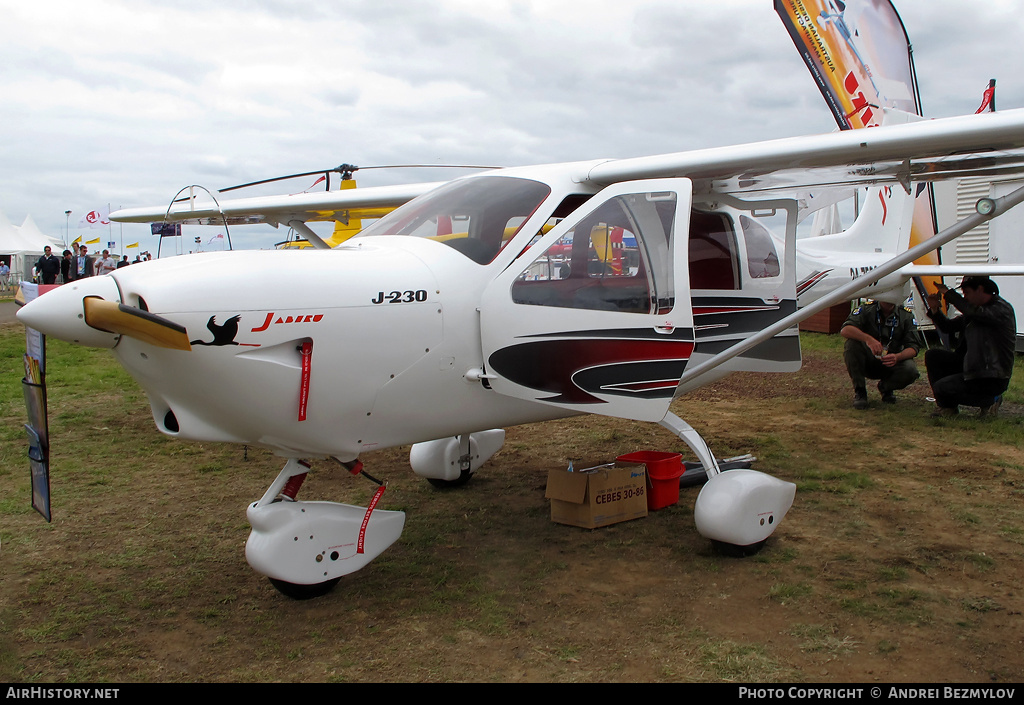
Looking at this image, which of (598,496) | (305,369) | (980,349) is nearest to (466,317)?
(305,369)

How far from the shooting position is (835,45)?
15.4 m

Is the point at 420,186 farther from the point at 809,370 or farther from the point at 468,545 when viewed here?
the point at 809,370

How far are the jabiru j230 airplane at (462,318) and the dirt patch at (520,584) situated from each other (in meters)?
0.38

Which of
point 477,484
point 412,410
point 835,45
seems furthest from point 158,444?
point 835,45

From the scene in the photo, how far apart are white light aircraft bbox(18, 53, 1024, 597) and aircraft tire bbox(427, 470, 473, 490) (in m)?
1.59

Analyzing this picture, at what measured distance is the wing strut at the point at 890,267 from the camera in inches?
164

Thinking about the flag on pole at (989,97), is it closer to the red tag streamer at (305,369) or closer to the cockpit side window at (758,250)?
the cockpit side window at (758,250)

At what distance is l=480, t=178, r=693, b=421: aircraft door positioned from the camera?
4082mm

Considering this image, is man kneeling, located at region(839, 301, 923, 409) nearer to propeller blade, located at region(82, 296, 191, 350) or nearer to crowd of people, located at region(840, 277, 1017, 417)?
crowd of people, located at region(840, 277, 1017, 417)

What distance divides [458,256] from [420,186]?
2.60 m

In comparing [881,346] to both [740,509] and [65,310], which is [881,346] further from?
[65,310]

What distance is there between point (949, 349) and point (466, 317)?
6.83 metres

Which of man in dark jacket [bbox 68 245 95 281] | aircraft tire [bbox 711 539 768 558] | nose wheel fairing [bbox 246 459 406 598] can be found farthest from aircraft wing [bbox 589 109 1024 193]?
man in dark jacket [bbox 68 245 95 281]

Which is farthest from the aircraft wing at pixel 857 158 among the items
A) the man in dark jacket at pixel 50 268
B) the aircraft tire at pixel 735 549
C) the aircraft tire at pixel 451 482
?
the man in dark jacket at pixel 50 268
